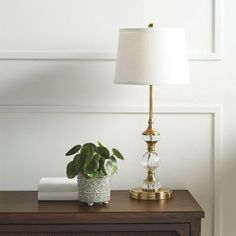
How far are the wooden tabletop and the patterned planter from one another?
2 cm

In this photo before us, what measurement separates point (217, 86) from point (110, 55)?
0.37 meters

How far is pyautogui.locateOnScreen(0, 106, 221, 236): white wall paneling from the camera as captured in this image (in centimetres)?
204

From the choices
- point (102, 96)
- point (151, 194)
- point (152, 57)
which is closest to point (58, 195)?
point (151, 194)

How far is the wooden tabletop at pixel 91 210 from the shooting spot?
168 cm

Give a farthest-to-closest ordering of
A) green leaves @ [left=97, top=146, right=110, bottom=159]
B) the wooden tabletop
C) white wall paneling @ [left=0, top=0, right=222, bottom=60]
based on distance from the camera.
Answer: white wall paneling @ [left=0, top=0, right=222, bottom=60] → green leaves @ [left=97, top=146, right=110, bottom=159] → the wooden tabletop

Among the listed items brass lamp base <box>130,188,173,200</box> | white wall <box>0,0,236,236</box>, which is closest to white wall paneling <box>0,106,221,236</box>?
white wall <box>0,0,236,236</box>

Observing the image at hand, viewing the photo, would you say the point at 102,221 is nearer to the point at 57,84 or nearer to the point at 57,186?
the point at 57,186

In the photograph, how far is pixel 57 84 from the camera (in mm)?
2039

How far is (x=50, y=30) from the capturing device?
203 cm

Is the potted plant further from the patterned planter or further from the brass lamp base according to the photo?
the brass lamp base

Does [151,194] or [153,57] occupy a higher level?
[153,57]

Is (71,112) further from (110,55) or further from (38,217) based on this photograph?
(38,217)

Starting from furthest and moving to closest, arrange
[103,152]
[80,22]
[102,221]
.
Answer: [80,22] < [103,152] < [102,221]

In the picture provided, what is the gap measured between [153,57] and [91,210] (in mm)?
466
